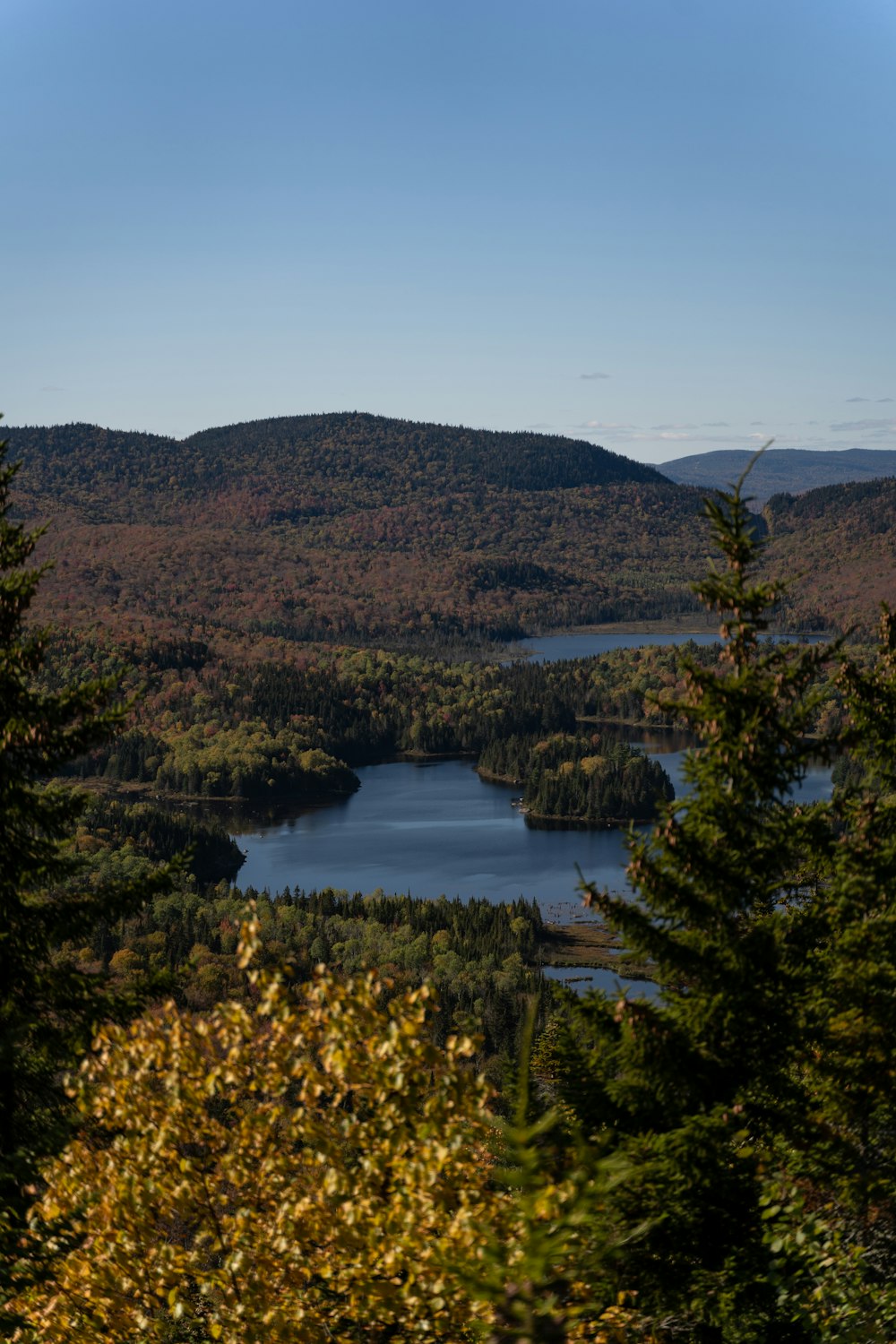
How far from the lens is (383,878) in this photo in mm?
166250

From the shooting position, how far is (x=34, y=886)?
2186 centimetres

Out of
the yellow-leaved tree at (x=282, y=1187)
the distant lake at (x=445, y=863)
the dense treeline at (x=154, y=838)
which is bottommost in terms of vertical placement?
the distant lake at (x=445, y=863)

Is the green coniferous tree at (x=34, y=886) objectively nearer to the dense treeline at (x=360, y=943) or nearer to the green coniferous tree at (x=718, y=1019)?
the green coniferous tree at (x=718, y=1019)

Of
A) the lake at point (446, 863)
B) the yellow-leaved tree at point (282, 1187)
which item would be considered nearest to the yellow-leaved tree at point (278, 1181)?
the yellow-leaved tree at point (282, 1187)

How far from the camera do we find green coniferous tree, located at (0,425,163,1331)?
18625 mm

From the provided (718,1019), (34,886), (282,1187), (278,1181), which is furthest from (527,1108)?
(34,886)

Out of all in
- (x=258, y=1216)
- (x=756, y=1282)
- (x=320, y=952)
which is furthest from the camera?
(x=320, y=952)

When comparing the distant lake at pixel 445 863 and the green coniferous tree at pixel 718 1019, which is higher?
the green coniferous tree at pixel 718 1019

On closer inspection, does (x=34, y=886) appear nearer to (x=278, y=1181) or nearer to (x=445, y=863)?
(x=278, y=1181)

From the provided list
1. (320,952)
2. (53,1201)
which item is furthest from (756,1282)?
(320,952)

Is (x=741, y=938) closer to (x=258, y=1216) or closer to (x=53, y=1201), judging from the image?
(x=258, y=1216)

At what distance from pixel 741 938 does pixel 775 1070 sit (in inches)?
75.0

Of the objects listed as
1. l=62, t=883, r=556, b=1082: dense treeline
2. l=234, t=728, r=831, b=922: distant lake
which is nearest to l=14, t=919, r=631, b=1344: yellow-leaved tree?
l=62, t=883, r=556, b=1082: dense treeline

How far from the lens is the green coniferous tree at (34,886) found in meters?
18.6
